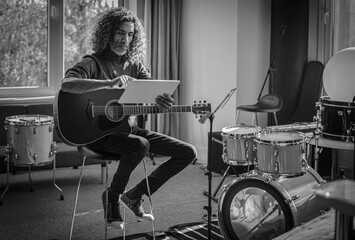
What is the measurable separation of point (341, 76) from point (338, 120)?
0.27m

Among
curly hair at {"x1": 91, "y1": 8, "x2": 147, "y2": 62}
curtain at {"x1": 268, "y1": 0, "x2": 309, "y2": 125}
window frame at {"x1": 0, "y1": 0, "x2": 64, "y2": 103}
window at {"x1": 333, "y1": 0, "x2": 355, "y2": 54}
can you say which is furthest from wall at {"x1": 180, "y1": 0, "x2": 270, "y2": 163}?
curly hair at {"x1": 91, "y1": 8, "x2": 147, "y2": 62}

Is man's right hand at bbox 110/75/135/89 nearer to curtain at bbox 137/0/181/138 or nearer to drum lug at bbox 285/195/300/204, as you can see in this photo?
drum lug at bbox 285/195/300/204

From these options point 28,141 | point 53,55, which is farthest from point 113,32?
point 53,55

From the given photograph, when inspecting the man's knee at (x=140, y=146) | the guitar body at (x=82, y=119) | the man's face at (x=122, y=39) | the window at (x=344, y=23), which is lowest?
the man's knee at (x=140, y=146)

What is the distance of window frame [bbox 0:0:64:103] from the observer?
579 cm

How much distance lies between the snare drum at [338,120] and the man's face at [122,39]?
4.43ft

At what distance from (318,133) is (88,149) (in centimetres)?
146

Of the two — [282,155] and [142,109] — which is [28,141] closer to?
[142,109]

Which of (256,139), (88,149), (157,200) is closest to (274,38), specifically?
(157,200)

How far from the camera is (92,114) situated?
130 inches

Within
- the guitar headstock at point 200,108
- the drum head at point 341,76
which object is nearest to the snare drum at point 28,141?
the guitar headstock at point 200,108

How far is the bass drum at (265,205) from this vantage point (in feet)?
10.4

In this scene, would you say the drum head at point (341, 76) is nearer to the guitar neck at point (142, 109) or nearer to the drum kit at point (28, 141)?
the guitar neck at point (142, 109)

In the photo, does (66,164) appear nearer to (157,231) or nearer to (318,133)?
(157,231)
